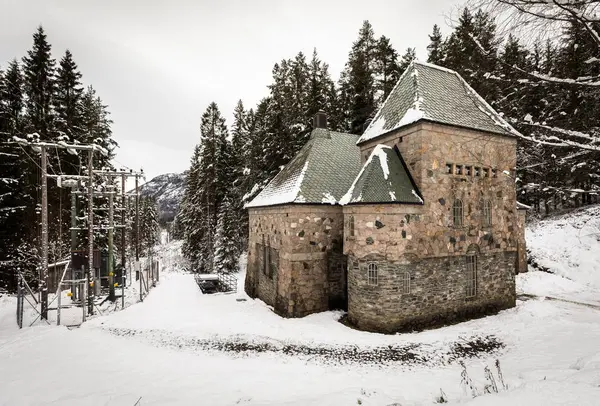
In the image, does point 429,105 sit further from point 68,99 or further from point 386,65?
point 68,99

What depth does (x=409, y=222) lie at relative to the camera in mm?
12031

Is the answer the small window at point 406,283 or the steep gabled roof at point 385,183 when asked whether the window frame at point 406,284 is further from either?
the steep gabled roof at point 385,183

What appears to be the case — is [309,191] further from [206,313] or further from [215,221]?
[215,221]

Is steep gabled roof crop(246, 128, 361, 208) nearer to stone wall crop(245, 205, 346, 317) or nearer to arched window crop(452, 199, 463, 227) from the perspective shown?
stone wall crop(245, 205, 346, 317)

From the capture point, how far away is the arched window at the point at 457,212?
13211 millimetres

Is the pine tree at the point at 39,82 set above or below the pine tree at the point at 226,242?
above

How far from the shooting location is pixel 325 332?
11672 millimetres

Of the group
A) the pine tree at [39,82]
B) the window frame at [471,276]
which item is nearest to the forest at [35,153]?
the pine tree at [39,82]

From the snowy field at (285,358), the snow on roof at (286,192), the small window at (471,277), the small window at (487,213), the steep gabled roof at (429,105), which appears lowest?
the snowy field at (285,358)

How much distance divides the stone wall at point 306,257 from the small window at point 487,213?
6616 millimetres

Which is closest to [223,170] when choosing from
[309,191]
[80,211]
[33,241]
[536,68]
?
Answer: [80,211]

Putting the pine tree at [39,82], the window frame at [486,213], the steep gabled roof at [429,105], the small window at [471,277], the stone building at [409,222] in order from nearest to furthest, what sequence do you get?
the stone building at [409,222] → the steep gabled roof at [429,105] → the small window at [471,277] → the window frame at [486,213] → the pine tree at [39,82]

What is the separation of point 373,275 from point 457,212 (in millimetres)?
4946

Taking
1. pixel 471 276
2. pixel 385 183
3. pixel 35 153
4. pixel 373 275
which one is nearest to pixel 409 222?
pixel 385 183
